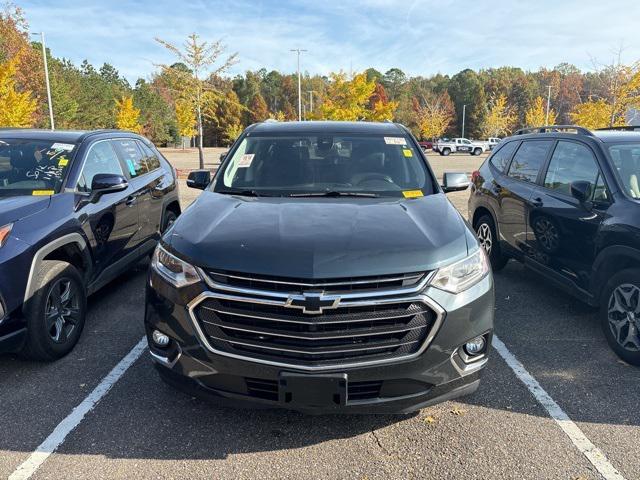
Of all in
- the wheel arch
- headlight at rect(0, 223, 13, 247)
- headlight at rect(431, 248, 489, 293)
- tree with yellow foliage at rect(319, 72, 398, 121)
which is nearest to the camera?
headlight at rect(431, 248, 489, 293)

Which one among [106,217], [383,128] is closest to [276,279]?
[383,128]

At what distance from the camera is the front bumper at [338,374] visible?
2469 mm

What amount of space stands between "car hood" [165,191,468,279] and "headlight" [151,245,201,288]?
54mm

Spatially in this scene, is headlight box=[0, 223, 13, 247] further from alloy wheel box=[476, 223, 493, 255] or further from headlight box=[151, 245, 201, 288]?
alloy wheel box=[476, 223, 493, 255]

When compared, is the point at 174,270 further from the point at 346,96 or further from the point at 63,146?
the point at 346,96

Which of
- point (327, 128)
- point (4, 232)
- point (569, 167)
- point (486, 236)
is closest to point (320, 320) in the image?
point (4, 232)

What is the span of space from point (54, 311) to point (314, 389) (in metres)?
2.43

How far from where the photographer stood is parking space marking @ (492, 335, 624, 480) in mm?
2660

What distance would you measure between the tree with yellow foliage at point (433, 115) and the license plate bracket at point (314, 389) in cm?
6649

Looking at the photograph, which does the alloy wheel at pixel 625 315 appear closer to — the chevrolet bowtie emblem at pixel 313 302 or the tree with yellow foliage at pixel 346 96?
the chevrolet bowtie emblem at pixel 313 302

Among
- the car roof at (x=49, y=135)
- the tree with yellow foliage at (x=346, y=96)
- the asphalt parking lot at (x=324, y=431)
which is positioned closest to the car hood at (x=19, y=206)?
the car roof at (x=49, y=135)

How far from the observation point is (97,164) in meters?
4.89

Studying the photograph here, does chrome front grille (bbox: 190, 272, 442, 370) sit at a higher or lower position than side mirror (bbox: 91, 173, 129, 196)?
lower

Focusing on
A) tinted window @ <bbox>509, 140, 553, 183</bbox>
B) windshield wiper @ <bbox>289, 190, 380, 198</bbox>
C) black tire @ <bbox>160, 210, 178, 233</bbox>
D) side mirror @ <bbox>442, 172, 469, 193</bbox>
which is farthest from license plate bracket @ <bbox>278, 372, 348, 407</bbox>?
black tire @ <bbox>160, 210, 178, 233</bbox>
